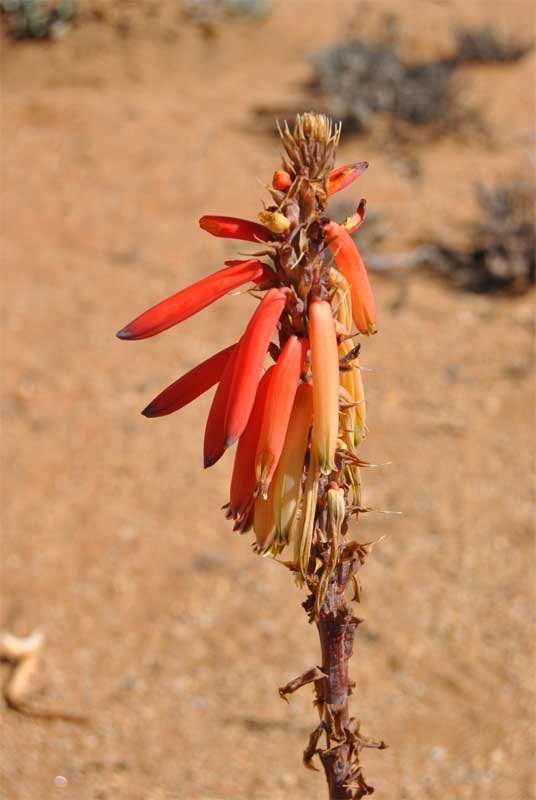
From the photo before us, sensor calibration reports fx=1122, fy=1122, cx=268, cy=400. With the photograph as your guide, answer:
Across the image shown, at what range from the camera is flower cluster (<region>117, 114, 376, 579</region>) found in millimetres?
1657

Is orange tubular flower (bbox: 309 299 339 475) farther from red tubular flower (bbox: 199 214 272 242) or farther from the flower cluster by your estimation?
red tubular flower (bbox: 199 214 272 242)

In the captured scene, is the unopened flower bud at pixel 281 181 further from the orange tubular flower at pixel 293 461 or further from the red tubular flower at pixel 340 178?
the orange tubular flower at pixel 293 461

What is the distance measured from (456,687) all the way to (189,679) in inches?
37.5

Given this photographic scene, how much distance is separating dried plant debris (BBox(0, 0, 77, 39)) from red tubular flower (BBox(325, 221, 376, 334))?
9691mm

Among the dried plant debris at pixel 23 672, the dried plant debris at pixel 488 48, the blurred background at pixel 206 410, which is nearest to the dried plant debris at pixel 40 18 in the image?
the blurred background at pixel 206 410

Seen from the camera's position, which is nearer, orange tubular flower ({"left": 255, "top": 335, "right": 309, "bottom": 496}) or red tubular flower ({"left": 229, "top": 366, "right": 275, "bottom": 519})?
orange tubular flower ({"left": 255, "top": 335, "right": 309, "bottom": 496})

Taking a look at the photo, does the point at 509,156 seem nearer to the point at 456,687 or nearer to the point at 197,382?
the point at 456,687

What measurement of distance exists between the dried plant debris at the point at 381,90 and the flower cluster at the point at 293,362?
23.6ft

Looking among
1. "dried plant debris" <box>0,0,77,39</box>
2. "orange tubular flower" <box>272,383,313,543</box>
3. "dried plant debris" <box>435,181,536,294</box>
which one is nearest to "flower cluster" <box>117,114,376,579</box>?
"orange tubular flower" <box>272,383,313,543</box>

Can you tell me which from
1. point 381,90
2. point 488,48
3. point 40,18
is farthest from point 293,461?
point 40,18

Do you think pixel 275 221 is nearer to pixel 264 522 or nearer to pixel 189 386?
pixel 189 386

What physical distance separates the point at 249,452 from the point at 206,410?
13.3 feet

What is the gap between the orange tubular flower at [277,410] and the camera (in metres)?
1.66

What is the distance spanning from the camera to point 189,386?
Result: 181 cm
